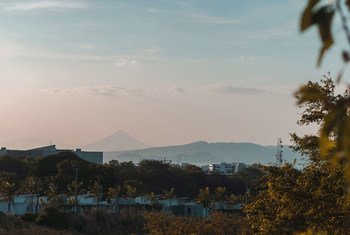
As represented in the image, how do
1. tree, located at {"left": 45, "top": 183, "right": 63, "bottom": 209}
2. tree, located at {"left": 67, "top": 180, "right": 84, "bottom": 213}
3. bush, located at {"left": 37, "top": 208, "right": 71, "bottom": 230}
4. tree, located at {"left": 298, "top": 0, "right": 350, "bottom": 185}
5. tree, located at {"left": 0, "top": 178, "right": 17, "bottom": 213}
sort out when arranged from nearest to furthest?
tree, located at {"left": 298, "top": 0, "right": 350, "bottom": 185}
bush, located at {"left": 37, "top": 208, "right": 71, "bottom": 230}
tree, located at {"left": 0, "top": 178, "right": 17, "bottom": 213}
tree, located at {"left": 45, "top": 183, "right": 63, "bottom": 209}
tree, located at {"left": 67, "top": 180, "right": 84, "bottom": 213}

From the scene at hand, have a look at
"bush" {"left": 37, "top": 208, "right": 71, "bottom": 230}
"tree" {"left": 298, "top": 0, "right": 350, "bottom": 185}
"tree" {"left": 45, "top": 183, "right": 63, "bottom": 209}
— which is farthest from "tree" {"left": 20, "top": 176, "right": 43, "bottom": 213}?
"tree" {"left": 298, "top": 0, "right": 350, "bottom": 185}

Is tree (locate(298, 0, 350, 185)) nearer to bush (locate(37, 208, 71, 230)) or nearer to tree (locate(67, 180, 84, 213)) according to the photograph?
bush (locate(37, 208, 71, 230))

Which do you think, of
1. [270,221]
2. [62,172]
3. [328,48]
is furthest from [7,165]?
[328,48]

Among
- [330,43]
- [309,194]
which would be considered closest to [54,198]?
[309,194]

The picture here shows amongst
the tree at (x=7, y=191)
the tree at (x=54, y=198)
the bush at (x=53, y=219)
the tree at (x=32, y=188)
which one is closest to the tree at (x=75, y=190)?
the tree at (x=54, y=198)

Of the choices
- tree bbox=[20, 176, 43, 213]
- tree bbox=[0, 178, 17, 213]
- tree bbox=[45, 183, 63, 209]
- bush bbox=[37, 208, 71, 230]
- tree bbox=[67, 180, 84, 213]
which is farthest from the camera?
tree bbox=[20, 176, 43, 213]

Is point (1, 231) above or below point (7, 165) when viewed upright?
below

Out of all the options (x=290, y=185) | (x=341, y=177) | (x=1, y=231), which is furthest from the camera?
(x=1, y=231)

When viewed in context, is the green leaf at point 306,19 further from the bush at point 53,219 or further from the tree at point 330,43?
the bush at point 53,219

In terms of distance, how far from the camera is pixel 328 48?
2.04 meters

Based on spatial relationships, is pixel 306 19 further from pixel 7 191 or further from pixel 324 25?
pixel 7 191

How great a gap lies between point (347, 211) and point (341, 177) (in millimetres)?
656

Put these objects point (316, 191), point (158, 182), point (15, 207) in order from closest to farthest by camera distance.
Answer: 1. point (316, 191)
2. point (15, 207)
3. point (158, 182)

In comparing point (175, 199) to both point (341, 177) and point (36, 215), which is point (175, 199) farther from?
point (341, 177)
